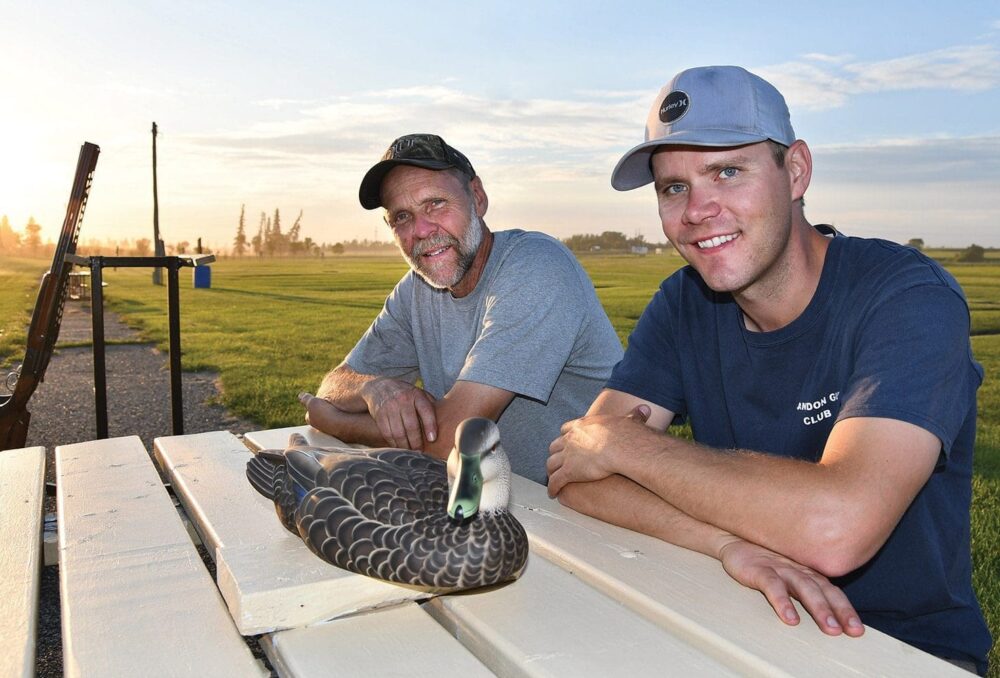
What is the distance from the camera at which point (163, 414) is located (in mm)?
8297

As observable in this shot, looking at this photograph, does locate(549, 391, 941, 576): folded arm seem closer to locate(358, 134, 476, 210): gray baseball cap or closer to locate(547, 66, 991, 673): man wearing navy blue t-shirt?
locate(547, 66, 991, 673): man wearing navy blue t-shirt

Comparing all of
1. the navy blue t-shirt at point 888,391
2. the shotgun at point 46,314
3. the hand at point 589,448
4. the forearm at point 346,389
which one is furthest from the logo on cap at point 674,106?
the shotgun at point 46,314

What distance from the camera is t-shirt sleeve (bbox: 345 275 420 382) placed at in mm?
3891

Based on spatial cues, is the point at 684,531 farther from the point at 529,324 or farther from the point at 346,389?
the point at 346,389

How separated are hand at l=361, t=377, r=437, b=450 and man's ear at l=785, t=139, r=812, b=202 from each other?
145 centimetres

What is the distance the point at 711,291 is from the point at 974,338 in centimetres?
1436

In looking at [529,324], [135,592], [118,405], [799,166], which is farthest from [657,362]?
[118,405]

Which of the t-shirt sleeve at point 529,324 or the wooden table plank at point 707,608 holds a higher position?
the t-shirt sleeve at point 529,324

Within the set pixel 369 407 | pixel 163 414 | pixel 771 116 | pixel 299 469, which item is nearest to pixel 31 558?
pixel 299 469

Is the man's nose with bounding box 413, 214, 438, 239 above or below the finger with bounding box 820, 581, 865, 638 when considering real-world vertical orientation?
above

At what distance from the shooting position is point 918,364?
1891 millimetres

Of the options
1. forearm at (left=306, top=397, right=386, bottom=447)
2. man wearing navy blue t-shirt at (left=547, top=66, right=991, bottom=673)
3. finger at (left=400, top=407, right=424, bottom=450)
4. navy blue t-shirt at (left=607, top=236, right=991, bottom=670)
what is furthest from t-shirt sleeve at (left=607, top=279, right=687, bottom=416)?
forearm at (left=306, top=397, right=386, bottom=447)

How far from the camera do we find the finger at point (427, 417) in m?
2.93

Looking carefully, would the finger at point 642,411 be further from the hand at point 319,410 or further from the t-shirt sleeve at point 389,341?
the t-shirt sleeve at point 389,341
